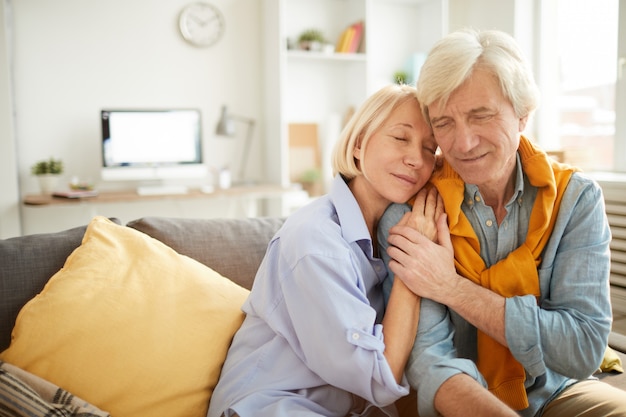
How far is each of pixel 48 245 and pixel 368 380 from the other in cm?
97

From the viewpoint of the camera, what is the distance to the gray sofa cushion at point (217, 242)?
1661 mm

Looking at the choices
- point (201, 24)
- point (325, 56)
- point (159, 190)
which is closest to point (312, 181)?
point (325, 56)

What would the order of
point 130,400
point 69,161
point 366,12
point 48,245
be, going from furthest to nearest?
point 366,12 < point 69,161 < point 48,245 < point 130,400

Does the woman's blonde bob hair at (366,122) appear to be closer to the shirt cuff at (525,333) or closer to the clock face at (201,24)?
the shirt cuff at (525,333)

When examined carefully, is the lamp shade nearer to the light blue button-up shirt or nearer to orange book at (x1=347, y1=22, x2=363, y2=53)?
orange book at (x1=347, y1=22, x2=363, y2=53)

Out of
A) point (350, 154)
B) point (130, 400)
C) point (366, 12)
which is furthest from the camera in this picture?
point (366, 12)

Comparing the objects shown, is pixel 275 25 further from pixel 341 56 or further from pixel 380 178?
pixel 380 178

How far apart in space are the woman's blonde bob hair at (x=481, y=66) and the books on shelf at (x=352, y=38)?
306cm

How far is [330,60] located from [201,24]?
3.42 feet

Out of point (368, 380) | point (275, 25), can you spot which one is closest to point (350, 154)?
point (368, 380)

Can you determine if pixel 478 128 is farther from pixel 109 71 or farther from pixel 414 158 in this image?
pixel 109 71

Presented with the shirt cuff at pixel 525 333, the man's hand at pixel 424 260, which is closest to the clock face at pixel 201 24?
the man's hand at pixel 424 260

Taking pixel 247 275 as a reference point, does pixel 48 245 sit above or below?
above

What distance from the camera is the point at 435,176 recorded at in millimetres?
1464
